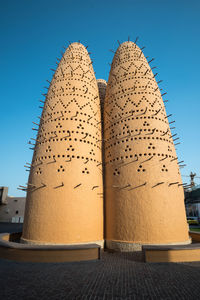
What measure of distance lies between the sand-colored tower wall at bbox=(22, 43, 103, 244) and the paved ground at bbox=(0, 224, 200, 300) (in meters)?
2.61

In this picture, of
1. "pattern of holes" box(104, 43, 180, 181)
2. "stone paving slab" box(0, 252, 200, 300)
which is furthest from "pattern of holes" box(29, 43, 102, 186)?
"stone paving slab" box(0, 252, 200, 300)

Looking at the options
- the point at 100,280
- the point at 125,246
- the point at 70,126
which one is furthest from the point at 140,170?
the point at 100,280

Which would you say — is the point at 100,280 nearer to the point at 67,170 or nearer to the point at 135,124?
the point at 67,170

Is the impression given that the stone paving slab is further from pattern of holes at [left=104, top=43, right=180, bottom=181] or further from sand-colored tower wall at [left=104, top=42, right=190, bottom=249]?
pattern of holes at [left=104, top=43, right=180, bottom=181]

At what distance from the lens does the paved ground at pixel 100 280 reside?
484 cm

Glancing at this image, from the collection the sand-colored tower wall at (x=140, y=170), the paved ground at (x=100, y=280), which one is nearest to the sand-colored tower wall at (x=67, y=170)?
the sand-colored tower wall at (x=140, y=170)

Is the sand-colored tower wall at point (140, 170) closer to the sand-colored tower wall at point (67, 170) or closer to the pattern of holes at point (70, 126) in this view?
the sand-colored tower wall at point (67, 170)

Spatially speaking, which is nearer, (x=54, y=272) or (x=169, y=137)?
(x=54, y=272)

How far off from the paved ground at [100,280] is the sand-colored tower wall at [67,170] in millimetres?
2612

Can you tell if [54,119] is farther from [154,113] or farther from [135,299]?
[135,299]

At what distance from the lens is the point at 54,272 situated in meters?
6.57

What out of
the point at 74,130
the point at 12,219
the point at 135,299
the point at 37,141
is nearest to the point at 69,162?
the point at 74,130

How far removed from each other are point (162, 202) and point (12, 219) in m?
34.5

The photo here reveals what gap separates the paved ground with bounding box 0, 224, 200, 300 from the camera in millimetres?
4840
